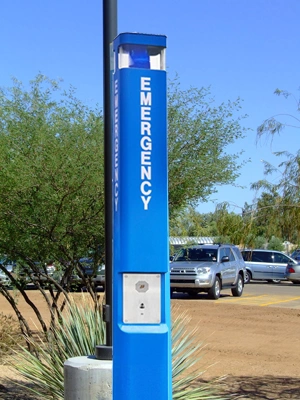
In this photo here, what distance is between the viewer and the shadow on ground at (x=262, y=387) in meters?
8.66

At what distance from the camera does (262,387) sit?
30.4 feet

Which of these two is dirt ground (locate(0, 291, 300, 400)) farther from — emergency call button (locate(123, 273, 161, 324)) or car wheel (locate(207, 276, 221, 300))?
emergency call button (locate(123, 273, 161, 324))

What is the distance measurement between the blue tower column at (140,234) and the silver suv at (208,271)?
666 inches

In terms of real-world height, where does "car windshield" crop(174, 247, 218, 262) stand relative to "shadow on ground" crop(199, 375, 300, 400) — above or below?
above

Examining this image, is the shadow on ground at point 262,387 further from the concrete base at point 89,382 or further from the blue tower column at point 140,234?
the blue tower column at point 140,234

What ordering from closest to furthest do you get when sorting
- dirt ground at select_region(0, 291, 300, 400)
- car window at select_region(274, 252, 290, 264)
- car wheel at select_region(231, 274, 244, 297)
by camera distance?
dirt ground at select_region(0, 291, 300, 400) → car wheel at select_region(231, 274, 244, 297) → car window at select_region(274, 252, 290, 264)

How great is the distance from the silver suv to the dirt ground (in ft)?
4.17

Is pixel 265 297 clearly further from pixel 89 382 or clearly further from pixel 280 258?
pixel 89 382

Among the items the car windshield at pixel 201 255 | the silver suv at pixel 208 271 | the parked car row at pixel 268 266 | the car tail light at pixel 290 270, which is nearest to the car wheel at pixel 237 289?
the silver suv at pixel 208 271

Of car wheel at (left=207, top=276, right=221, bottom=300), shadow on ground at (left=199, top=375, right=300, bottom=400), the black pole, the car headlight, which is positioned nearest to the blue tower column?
the black pole

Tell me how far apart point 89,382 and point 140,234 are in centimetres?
161

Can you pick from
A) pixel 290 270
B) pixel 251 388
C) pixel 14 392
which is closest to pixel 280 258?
pixel 290 270

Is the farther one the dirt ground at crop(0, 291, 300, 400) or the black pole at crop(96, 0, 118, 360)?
the dirt ground at crop(0, 291, 300, 400)

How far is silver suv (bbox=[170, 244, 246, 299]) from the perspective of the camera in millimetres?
22219
